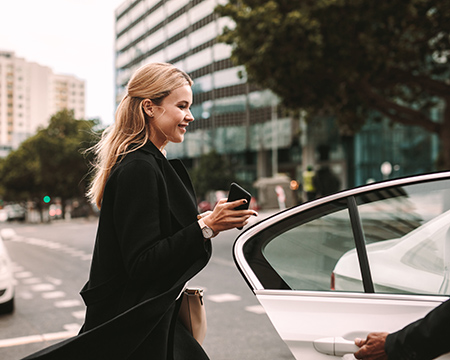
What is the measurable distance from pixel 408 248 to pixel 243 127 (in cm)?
4555

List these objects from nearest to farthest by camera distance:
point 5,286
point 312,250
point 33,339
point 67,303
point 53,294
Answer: point 312,250 → point 33,339 → point 5,286 → point 67,303 → point 53,294

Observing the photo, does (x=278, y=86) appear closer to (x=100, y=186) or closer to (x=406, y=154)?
(x=100, y=186)

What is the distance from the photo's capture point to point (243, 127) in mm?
47469

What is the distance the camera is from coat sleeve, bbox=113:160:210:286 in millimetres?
1617

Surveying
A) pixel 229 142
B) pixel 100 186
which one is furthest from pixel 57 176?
pixel 100 186

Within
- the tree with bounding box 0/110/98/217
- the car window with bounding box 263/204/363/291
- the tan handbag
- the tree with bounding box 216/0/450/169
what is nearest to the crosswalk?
the tan handbag

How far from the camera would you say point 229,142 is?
4953cm

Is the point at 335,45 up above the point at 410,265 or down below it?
above

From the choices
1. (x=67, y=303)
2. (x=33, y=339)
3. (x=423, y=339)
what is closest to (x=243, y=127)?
(x=67, y=303)

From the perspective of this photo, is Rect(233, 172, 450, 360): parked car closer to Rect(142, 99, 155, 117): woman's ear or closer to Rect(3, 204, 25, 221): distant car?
Rect(142, 99, 155, 117): woman's ear

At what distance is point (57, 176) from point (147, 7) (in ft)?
101

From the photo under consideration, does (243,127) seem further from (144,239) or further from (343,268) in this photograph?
(144,239)

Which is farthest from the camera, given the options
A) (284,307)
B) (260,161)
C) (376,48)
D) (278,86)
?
(260,161)

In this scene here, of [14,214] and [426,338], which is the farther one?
[14,214]
